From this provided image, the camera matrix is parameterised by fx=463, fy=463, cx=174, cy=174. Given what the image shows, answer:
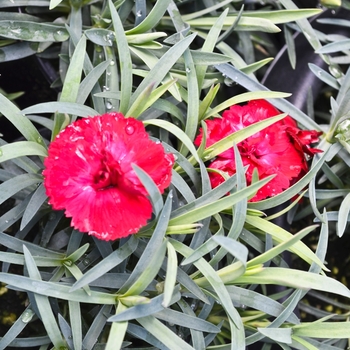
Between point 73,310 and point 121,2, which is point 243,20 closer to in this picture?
point 121,2

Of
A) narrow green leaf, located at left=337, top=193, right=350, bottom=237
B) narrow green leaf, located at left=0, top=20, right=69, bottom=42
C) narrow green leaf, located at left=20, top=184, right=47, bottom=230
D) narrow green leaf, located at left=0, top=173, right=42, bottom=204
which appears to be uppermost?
narrow green leaf, located at left=0, top=20, right=69, bottom=42

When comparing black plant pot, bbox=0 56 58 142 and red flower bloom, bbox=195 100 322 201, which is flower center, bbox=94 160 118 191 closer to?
red flower bloom, bbox=195 100 322 201

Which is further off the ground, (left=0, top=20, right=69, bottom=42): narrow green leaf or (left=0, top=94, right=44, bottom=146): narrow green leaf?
(left=0, top=20, right=69, bottom=42): narrow green leaf

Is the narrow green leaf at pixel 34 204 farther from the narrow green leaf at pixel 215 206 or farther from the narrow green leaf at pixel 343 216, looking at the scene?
Answer: the narrow green leaf at pixel 343 216

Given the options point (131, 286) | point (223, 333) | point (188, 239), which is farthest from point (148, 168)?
point (223, 333)

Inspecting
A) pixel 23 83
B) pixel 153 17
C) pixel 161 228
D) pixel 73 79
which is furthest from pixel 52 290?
pixel 23 83

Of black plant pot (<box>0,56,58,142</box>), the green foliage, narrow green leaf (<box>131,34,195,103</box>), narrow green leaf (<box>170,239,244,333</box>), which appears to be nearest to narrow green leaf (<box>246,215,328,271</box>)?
the green foliage

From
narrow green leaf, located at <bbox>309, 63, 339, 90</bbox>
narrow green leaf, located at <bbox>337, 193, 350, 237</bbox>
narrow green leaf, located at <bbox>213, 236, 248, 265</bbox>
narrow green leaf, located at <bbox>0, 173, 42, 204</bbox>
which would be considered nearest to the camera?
narrow green leaf, located at <bbox>213, 236, 248, 265</bbox>

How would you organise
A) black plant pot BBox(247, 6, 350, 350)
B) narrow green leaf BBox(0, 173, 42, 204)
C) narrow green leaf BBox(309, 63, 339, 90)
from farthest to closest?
black plant pot BBox(247, 6, 350, 350), narrow green leaf BBox(309, 63, 339, 90), narrow green leaf BBox(0, 173, 42, 204)
